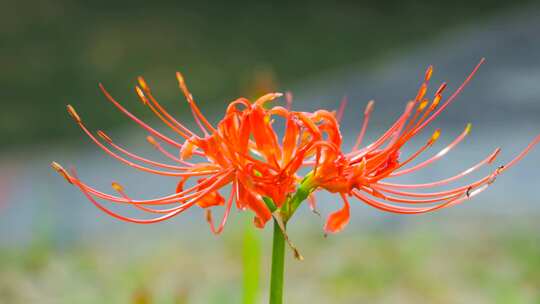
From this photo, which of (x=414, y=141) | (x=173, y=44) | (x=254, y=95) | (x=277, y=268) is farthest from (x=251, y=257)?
(x=173, y=44)

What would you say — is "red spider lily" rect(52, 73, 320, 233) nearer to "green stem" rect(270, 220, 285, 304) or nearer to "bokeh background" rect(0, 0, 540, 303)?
"green stem" rect(270, 220, 285, 304)

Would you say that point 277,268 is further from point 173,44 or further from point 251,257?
point 173,44

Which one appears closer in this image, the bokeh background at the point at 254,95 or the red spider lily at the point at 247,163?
the red spider lily at the point at 247,163

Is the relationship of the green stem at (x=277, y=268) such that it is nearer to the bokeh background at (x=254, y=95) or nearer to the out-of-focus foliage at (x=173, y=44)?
the bokeh background at (x=254, y=95)

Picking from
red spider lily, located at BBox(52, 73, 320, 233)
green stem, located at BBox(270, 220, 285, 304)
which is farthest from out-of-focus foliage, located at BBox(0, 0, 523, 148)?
green stem, located at BBox(270, 220, 285, 304)

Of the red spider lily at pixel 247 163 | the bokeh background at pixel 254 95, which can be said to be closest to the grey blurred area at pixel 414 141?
the bokeh background at pixel 254 95
